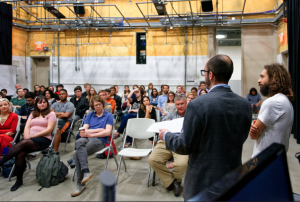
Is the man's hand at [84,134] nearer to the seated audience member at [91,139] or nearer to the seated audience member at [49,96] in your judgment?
the seated audience member at [91,139]

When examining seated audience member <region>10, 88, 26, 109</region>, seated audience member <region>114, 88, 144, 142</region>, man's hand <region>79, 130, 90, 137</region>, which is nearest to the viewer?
man's hand <region>79, 130, 90, 137</region>

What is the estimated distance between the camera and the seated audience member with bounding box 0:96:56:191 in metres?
3.17

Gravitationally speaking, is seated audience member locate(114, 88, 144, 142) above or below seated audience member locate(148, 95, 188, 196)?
above

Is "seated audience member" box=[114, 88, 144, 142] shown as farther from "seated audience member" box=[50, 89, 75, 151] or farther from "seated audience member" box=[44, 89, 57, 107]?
"seated audience member" box=[44, 89, 57, 107]

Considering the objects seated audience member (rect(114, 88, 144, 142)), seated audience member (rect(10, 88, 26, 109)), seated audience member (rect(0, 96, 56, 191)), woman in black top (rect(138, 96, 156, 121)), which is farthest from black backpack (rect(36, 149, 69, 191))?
seated audience member (rect(10, 88, 26, 109))

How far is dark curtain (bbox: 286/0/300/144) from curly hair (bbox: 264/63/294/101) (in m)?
4.15

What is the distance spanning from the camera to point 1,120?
12.5ft

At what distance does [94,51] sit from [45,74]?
3026 mm

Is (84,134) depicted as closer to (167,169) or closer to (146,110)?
(167,169)

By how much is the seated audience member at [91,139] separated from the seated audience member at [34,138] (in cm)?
63

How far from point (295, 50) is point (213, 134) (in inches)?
222

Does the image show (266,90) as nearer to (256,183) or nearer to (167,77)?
(256,183)

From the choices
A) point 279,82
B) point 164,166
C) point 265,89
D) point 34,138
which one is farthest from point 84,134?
point 279,82

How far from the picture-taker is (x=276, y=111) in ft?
5.46
